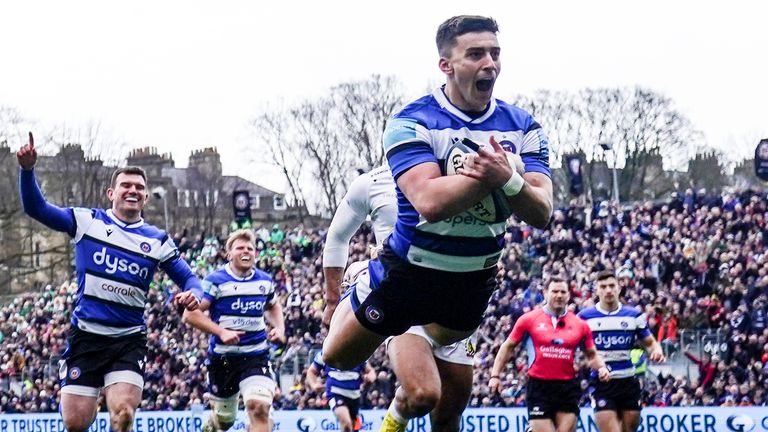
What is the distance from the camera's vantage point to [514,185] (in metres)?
6.98

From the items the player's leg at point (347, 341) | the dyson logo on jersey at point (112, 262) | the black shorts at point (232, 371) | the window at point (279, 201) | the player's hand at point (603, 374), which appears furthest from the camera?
the window at point (279, 201)

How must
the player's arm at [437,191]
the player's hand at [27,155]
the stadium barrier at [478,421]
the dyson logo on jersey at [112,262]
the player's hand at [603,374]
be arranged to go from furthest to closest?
the stadium barrier at [478,421] → the player's hand at [603,374] → the dyson logo on jersey at [112,262] → the player's hand at [27,155] → the player's arm at [437,191]

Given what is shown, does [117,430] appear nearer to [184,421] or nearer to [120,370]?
[120,370]

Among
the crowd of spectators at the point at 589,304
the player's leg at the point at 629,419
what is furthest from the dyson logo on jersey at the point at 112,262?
the crowd of spectators at the point at 589,304

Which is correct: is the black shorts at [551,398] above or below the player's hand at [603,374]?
below

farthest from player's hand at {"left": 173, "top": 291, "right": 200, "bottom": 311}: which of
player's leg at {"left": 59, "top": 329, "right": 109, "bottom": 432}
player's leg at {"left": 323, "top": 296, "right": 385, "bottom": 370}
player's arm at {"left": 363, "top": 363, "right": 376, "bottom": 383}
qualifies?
player's arm at {"left": 363, "top": 363, "right": 376, "bottom": 383}

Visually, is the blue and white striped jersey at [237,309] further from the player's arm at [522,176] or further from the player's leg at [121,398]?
the player's arm at [522,176]

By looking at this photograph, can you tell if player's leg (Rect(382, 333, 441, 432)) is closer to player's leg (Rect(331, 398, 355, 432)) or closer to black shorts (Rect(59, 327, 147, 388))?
black shorts (Rect(59, 327, 147, 388))

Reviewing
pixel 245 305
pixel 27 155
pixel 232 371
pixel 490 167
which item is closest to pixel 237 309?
pixel 245 305

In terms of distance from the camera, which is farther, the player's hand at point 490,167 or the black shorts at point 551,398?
the black shorts at point 551,398

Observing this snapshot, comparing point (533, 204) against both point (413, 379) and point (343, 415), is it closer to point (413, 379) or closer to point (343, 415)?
point (413, 379)

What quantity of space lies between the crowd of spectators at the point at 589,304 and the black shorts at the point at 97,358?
12.1 metres

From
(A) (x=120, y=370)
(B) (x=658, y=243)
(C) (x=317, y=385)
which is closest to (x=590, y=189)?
(B) (x=658, y=243)

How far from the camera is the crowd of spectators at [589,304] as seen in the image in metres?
22.4
